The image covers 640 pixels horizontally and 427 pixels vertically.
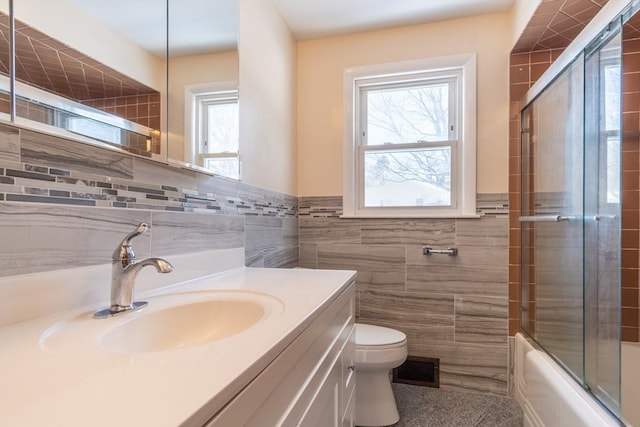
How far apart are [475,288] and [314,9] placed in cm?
199

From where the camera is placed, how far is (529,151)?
79.0 inches

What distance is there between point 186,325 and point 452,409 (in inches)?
66.5

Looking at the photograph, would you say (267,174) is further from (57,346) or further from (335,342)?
(57,346)

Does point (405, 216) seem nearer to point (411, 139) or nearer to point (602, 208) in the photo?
point (411, 139)

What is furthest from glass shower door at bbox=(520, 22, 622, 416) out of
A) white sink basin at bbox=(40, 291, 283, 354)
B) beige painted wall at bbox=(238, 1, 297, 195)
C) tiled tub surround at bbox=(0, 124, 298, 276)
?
tiled tub surround at bbox=(0, 124, 298, 276)

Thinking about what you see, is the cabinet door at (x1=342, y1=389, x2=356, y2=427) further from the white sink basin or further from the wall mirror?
the wall mirror

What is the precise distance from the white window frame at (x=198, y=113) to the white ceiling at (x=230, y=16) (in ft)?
0.47

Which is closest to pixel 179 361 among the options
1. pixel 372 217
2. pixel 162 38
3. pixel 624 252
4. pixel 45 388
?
pixel 45 388

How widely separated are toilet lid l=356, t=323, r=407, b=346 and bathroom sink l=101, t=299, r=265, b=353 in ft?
3.09

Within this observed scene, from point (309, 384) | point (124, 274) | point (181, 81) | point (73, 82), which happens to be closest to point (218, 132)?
point (181, 81)

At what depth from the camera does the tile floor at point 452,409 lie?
180 centimetres

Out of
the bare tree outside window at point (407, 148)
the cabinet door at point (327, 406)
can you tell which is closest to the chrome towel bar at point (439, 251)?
the bare tree outside window at point (407, 148)

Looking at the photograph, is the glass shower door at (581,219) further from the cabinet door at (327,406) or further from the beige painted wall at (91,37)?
the beige painted wall at (91,37)

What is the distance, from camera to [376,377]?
70.5 inches
